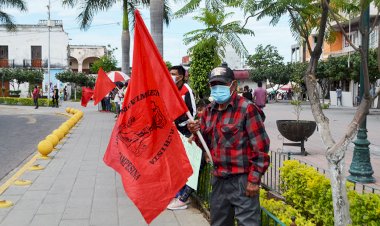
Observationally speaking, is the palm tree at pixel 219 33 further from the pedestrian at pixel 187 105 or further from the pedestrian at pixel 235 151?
the pedestrian at pixel 235 151

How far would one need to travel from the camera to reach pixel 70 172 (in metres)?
9.27

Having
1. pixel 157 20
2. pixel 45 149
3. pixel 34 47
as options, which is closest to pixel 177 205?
pixel 45 149

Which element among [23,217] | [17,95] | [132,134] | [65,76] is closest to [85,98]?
[23,217]

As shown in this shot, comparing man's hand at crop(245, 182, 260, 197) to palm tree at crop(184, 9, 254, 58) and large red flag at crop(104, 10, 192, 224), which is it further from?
palm tree at crop(184, 9, 254, 58)

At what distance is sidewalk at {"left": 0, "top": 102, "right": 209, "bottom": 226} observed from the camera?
19.4ft

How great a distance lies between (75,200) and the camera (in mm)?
6949

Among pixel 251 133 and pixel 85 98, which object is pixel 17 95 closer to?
pixel 85 98

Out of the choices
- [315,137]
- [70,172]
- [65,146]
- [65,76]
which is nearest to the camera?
[70,172]

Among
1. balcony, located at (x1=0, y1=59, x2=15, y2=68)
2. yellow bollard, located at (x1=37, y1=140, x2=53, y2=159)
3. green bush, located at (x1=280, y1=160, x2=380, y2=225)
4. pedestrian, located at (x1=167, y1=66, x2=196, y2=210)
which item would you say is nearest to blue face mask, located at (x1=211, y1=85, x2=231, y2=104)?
green bush, located at (x1=280, y1=160, x2=380, y2=225)

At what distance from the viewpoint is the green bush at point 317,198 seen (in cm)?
446

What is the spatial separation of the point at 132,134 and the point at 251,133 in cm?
139

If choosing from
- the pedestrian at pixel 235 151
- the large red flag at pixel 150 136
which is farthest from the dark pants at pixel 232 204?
the large red flag at pixel 150 136

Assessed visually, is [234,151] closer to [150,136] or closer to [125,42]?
[150,136]

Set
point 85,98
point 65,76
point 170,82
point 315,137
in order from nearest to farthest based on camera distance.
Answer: point 170,82, point 315,137, point 85,98, point 65,76
